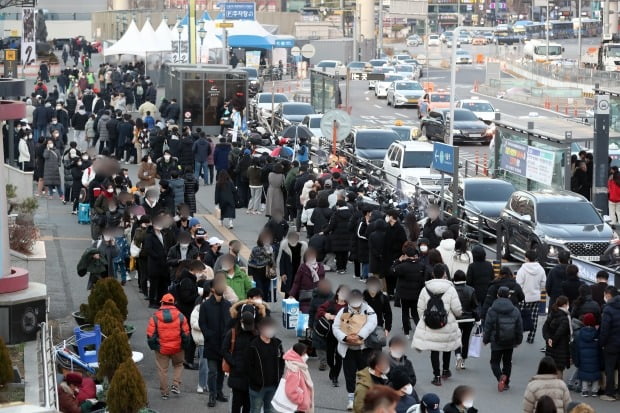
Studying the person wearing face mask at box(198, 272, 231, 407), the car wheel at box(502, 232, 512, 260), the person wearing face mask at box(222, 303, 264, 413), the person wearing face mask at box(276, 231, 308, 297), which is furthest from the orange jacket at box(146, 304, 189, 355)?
the car wheel at box(502, 232, 512, 260)

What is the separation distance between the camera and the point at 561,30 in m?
158

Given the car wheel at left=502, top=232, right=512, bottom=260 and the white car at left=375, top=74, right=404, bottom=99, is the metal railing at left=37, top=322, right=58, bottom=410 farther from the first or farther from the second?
the white car at left=375, top=74, right=404, bottom=99

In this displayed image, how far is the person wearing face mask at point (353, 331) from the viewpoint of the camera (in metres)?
15.8

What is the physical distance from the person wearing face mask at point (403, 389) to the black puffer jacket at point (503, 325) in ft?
15.1

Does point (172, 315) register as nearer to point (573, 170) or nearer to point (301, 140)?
point (573, 170)

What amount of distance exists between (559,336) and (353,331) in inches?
107

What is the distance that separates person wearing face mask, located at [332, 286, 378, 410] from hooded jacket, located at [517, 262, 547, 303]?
424 centimetres

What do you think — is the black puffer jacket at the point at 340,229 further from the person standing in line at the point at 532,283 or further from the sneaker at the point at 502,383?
the sneaker at the point at 502,383

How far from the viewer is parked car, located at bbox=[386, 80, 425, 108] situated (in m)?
67.7

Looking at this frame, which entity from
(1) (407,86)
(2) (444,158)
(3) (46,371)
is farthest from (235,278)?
(1) (407,86)

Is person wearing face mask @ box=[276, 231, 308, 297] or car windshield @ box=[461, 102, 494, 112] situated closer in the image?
person wearing face mask @ box=[276, 231, 308, 297]

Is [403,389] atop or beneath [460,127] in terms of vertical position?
atop

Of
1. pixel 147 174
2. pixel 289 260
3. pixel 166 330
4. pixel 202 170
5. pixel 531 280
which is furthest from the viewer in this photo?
pixel 202 170

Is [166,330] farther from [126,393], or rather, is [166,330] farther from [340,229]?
[340,229]
